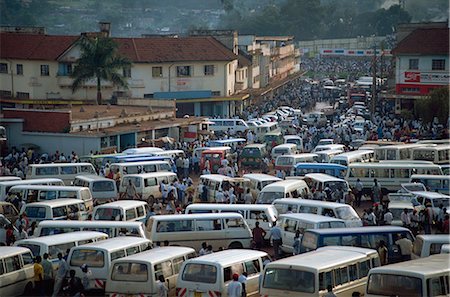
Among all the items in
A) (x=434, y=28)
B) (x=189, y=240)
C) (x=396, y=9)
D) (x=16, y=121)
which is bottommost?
(x=189, y=240)

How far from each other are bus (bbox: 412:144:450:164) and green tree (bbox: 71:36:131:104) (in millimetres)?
21412

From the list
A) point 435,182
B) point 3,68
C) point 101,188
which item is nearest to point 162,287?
point 101,188

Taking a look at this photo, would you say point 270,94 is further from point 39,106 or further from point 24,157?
point 24,157

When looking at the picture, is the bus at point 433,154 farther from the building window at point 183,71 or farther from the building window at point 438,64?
the building window at point 183,71

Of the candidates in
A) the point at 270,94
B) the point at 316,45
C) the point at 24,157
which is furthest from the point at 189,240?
the point at 316,45

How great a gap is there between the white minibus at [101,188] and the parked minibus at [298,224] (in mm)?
7934

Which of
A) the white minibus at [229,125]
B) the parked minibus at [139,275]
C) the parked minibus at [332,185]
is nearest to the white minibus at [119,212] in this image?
the parked minibus at [139,275]

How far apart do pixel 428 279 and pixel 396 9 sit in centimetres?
12564

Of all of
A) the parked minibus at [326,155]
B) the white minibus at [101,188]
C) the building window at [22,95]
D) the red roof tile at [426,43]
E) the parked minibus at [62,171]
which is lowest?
the white minibus at [101,188]

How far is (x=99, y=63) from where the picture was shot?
5059 cm

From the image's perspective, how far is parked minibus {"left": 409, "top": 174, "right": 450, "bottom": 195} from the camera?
94.8 feet

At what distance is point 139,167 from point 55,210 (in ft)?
24.6

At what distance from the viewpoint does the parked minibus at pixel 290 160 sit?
3447cm

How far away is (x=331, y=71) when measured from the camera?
360ft
